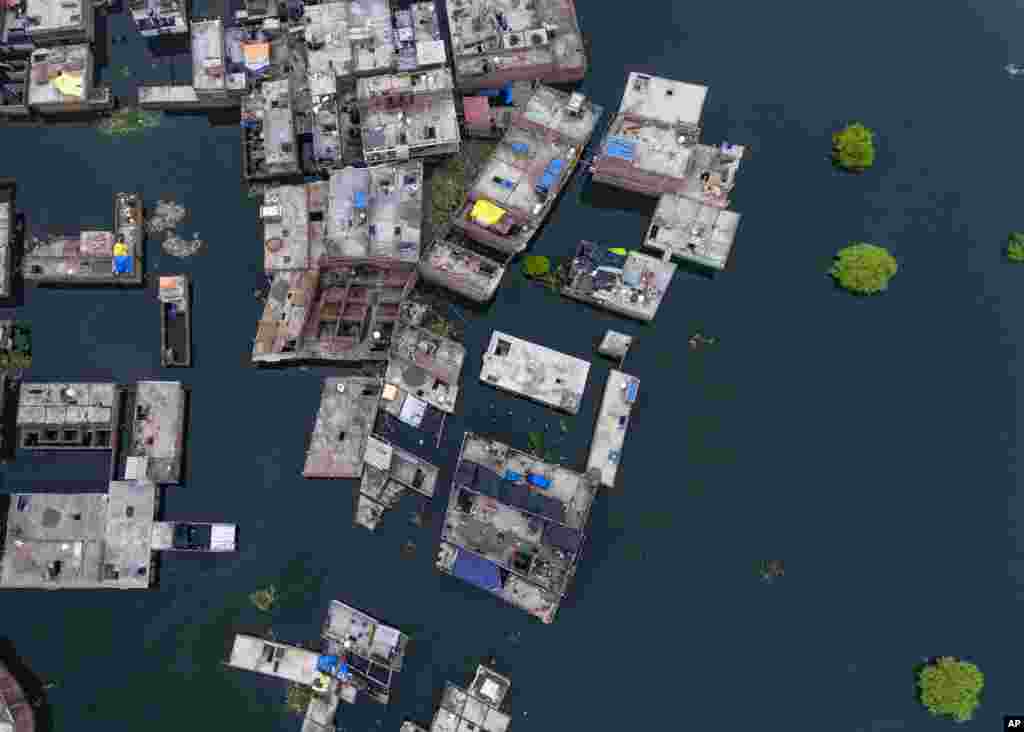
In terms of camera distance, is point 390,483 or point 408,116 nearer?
point 390,483

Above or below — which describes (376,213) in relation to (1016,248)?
below

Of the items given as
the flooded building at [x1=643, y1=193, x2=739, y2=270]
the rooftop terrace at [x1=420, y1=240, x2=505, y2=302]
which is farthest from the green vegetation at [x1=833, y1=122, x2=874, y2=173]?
the rooftop terrace at [x1=420, y1=240, x2=505, y2=302]

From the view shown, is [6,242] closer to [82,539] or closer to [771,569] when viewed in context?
[82,539]

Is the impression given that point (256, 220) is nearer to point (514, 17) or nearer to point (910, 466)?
point (514, 17)

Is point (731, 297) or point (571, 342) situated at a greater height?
point (731, 297)

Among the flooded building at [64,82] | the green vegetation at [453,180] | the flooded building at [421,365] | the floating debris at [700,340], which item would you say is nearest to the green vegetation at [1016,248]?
the floating debris at [700,340]

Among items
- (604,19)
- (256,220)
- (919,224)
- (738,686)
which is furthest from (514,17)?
(738,686)

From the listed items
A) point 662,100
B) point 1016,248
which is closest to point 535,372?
point 662,100
